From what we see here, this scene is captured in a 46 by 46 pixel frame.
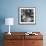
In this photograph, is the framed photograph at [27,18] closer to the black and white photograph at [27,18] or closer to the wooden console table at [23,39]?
the black and white photograph at [27,18]

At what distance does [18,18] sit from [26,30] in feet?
1.64

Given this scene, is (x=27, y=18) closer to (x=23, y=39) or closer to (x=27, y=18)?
(x=27, y=18)

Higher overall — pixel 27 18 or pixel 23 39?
pixel 27 18

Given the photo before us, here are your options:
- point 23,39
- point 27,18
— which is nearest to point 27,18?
A: point 27,18

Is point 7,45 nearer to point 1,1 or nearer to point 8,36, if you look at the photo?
point 8,36

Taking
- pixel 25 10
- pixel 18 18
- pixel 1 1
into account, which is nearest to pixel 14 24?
pixel 18 18

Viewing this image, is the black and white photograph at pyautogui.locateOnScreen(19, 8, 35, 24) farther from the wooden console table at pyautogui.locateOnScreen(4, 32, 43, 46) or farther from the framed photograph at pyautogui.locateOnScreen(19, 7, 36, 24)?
the wooden console table at pyautogui.locateOnScreen(4, 32, 43, 46)

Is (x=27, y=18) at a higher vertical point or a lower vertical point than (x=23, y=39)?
higher

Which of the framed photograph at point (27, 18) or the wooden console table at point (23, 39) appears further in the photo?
the framed photograph at point (27, 18)

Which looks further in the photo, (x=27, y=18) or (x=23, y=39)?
(x=27, y=18)

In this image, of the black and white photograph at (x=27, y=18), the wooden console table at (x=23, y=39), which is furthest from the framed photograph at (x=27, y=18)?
the wooden console table at (x=23, y=39)

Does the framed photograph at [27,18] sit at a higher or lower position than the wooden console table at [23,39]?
higher

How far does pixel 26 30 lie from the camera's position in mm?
4750

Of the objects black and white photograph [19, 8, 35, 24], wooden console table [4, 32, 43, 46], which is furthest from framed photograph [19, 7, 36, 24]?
wooden console table [4, 32, 43, 46]
